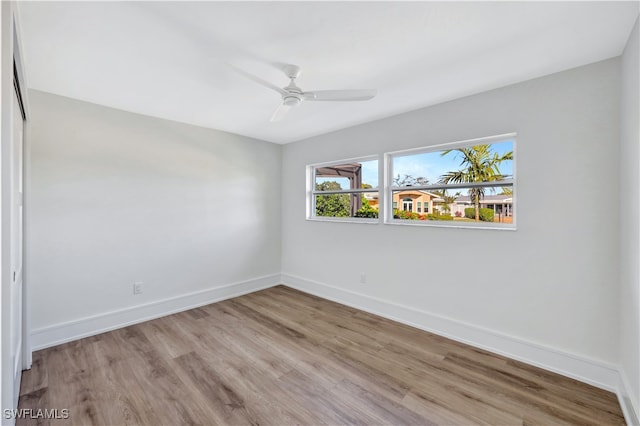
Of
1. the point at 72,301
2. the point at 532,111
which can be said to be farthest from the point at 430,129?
the point at 72,301

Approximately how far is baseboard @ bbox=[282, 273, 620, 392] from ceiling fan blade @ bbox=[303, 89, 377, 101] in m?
2.29

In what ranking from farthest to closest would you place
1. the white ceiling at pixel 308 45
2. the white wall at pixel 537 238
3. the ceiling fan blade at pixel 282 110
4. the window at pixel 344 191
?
the window at pixel 344 191 < the ceiling fan blade at pixel 282 110 < the white wall at pixel 537 238 < the white ceiling at pixel 308 45

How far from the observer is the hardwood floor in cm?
174

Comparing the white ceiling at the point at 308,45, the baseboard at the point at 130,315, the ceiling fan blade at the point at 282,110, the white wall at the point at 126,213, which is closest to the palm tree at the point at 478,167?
the white ceiling at the point at 308,45

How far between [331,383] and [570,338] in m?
1.90

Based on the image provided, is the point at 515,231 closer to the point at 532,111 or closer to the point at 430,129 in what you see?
the point at 532,111

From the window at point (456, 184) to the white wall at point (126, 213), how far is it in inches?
89.2

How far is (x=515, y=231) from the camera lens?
2.39 m

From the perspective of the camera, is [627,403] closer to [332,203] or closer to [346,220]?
[346,220]

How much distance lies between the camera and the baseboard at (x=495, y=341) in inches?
79.8

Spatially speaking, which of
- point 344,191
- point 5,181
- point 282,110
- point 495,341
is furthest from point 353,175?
point 5,181

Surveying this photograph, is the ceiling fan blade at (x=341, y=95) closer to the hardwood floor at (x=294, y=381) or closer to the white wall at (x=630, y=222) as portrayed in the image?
the white wall at (x=630, y=222)

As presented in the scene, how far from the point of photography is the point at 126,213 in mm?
3008

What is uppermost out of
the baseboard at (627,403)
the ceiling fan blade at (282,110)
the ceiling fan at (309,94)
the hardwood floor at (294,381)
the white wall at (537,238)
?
the ceiling fan at (309,94)
